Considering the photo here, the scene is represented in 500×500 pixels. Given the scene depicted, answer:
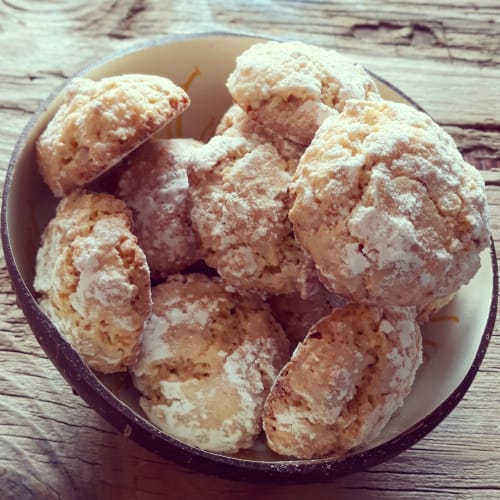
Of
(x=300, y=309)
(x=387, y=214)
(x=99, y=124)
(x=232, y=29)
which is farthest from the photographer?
(x=232, y=29)

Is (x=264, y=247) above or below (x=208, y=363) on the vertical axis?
above

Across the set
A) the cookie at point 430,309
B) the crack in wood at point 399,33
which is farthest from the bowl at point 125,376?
the crack in wood at point 399,33

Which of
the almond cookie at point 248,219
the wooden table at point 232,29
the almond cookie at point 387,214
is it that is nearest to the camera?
the almond cookie at point 387,214

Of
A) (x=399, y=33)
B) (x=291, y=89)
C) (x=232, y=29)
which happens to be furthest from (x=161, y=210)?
(x=399, y=33)

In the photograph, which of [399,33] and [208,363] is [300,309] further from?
[399,33]

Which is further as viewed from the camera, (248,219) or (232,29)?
(232,29)

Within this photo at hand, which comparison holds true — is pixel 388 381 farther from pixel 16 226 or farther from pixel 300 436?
pixel 16 226

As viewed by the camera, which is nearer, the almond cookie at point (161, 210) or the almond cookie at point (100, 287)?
the almond cookie at point (100, 287)

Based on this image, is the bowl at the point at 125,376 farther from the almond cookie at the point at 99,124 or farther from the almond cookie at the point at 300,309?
the almond cookie at the point at 300,309
